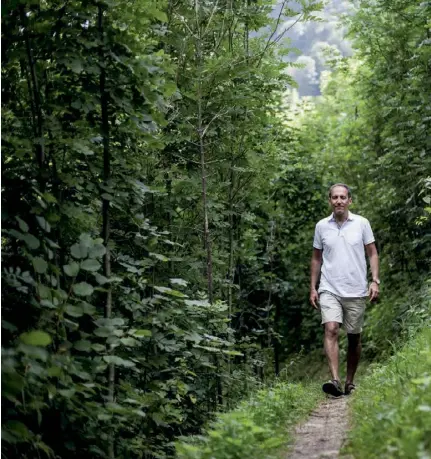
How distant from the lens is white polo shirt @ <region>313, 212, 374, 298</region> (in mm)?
7391

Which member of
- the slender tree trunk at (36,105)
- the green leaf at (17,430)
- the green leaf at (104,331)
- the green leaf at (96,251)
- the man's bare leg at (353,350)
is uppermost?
the slender tree trunk at (36,105)

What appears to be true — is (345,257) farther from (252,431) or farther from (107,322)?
(107,322)

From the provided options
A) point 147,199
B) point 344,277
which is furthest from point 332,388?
point 147,199

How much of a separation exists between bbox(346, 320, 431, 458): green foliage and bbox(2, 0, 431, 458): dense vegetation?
1.21 m

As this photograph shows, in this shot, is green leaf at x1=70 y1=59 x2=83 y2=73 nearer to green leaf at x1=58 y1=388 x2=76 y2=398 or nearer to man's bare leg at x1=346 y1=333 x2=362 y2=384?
green leaf at x1=58 y1=388 x2=76 y2=398

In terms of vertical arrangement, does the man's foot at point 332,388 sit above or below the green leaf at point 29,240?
below

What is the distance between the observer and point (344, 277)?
7.39 m

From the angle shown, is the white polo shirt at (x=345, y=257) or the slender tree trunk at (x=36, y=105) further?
the white polo shirt at (x=345, y=257)

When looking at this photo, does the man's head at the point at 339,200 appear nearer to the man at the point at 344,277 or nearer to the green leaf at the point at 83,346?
the man at the point at 344,277

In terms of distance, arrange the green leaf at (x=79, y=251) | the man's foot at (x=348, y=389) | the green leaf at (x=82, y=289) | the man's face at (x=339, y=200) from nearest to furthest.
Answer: the green leaf at (x=82, y=289) < the green leaf at (x=79, y=251) < the man's foot at (x=348, y=389) < the man's face at (x=339, y=200)

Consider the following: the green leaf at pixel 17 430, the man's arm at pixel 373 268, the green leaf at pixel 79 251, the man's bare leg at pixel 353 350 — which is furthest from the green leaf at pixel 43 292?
the man's bare leg at pixel 353 350

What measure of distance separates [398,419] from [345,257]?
4.24m

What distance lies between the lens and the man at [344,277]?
24.0 feet

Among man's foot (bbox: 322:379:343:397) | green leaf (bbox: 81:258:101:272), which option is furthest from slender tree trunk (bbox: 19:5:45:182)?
man's foot (bbox: 322:379:343:397)
